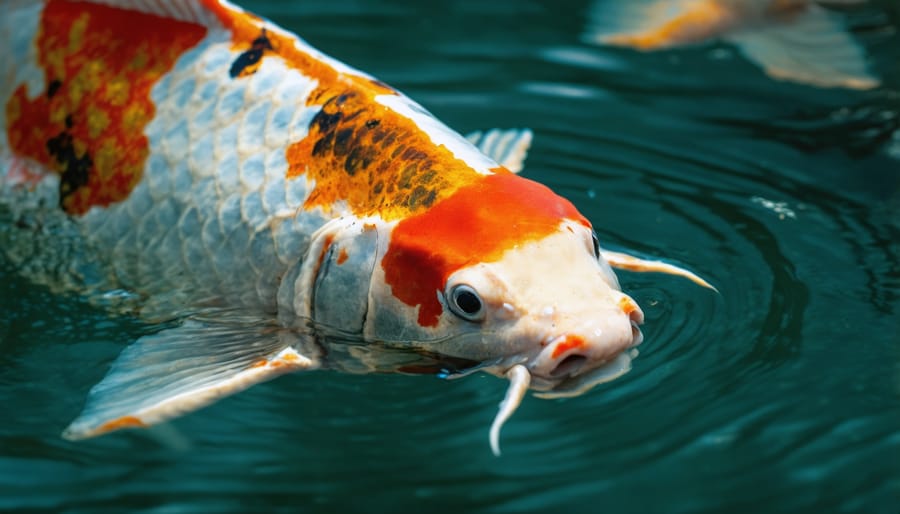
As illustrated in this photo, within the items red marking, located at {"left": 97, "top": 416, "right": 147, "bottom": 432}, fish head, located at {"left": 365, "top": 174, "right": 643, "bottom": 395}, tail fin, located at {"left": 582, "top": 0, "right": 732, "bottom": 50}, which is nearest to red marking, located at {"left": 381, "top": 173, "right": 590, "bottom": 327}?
fish head, located at {"left": 365, "top": 174, "right": 643, "bottom": 395}

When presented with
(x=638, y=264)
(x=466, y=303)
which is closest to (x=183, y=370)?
(x=466, y=303)

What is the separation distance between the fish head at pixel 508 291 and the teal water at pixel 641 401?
0.79ft

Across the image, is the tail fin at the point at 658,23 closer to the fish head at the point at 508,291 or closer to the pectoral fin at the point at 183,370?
the fish head at the point at 508,291

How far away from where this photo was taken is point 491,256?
A: 2.89 metres

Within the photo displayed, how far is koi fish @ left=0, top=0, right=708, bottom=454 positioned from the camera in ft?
9.51

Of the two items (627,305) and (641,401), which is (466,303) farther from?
(641,401)

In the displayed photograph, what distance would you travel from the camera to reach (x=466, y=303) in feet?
9.51

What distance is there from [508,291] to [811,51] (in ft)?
12.0

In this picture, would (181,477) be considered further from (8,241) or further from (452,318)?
(8,241)

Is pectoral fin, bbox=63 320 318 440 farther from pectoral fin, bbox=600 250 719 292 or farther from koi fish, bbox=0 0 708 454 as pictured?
pectoral fin, bbox=600 250 719 292

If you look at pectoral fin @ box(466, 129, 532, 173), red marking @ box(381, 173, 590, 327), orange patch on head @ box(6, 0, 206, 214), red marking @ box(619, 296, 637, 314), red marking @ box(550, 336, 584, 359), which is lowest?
red marking @ box(550, 336, 584, 359)

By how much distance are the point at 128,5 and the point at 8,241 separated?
0.89 metres

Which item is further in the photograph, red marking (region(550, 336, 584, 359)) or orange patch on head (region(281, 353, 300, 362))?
orange patch on head (region(281, 353, 300, 362))

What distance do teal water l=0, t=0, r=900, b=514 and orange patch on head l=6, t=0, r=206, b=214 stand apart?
420mm
